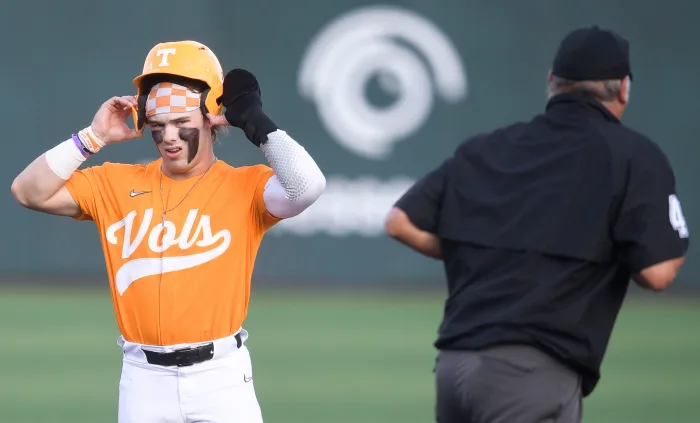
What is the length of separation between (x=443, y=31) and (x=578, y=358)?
10015 millimetres

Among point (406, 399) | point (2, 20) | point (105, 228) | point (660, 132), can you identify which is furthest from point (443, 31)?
point (105, 228)

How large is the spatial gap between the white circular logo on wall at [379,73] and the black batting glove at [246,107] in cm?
861

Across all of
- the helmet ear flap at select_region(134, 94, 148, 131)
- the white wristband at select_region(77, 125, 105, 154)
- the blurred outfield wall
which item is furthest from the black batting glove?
the blurred outfield wall

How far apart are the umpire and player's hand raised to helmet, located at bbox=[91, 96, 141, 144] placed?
1559 millimetres

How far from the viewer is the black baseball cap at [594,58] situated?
4.03 meters

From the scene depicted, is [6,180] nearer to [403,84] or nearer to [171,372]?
[403,84]

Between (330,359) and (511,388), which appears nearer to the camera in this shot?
(511,388)

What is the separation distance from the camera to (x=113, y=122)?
509cm

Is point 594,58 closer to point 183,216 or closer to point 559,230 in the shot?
point 559,230

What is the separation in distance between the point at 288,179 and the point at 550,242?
3.98 feet

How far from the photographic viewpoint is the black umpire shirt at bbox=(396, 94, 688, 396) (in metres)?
3.88

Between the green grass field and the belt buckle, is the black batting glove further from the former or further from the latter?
the green grass field

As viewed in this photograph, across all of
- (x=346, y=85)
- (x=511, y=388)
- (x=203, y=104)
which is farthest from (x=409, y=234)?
(x=346, y=85)

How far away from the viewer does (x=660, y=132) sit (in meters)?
13.6
